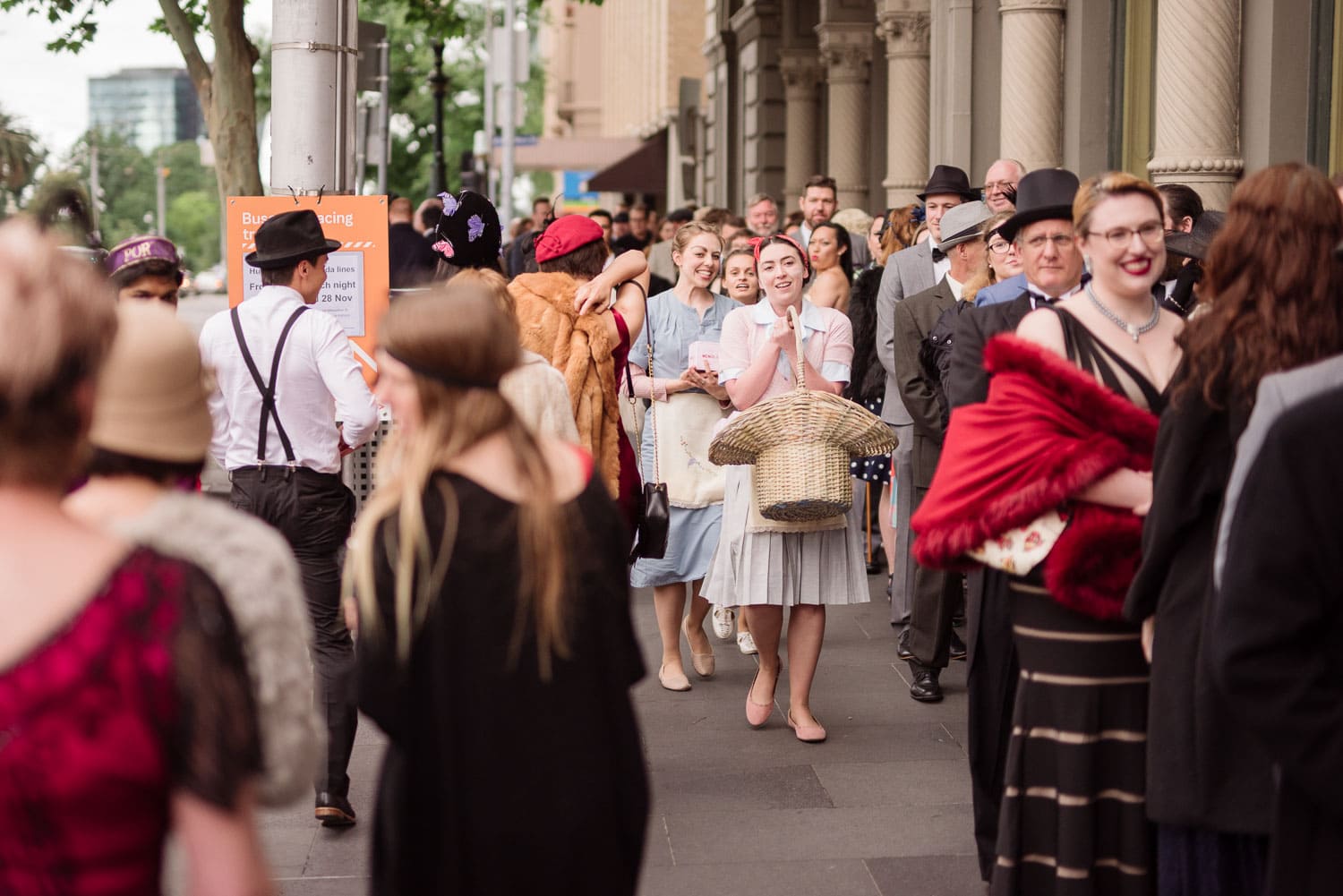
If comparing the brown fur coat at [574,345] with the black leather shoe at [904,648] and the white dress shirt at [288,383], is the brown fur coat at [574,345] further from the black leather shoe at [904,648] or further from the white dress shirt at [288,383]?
the black leather shoe at [904,648]

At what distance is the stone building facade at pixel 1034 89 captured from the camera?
10.1m

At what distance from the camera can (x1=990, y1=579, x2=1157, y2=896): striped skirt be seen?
4.29 m

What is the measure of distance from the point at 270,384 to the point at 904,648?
3.76m

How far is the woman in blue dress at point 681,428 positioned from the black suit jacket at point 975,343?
9.29 feet

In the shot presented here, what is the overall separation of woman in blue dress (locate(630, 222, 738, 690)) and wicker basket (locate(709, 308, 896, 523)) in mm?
996

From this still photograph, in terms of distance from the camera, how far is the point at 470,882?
3.23 metres

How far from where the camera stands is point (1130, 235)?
4363 mm

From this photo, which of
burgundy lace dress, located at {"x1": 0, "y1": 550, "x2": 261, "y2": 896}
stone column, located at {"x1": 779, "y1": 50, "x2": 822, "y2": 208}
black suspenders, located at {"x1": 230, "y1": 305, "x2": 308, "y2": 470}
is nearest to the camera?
burgundy lace dress, located at {"x1": 0, "y1": 550, "x2": 261, "y2": 896}

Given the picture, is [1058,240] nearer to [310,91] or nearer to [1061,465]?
[1061,465]

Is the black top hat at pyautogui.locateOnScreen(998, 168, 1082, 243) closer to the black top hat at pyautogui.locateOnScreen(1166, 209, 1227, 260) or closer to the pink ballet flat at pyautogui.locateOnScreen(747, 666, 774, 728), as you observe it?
the black top hat at pyautogui.locateOnScreen(1166, 209, 1227, 260)

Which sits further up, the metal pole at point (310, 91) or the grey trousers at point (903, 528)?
the metal pole at point (310, 91)

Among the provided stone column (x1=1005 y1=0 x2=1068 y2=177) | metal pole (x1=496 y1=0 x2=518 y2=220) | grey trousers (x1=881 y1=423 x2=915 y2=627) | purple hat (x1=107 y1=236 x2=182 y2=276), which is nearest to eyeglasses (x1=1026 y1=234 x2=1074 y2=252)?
purple hat (x1=107 y1=236 x2=182 y2=276)

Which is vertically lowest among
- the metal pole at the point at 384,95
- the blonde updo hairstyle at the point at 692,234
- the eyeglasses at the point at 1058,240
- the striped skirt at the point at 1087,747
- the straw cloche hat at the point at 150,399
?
the striped skirt at the point at 1087,747

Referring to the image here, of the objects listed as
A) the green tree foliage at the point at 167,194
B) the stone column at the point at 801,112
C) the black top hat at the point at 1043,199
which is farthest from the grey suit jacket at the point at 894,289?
the green tree foliage at the point at 167,194
